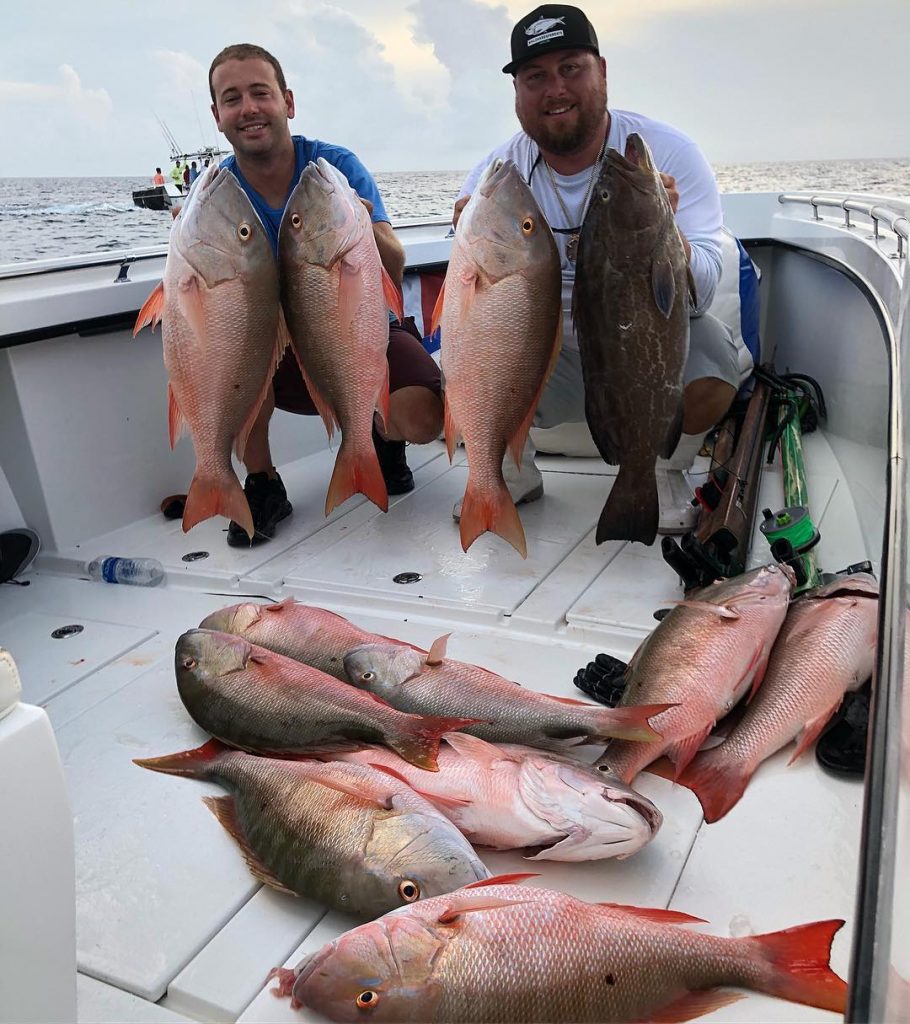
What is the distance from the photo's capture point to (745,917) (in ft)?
5.43

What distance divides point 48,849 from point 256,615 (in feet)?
4.81

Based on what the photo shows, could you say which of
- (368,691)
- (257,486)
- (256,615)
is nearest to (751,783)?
(368,691)

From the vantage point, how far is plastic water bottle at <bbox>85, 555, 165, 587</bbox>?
337 centimetres

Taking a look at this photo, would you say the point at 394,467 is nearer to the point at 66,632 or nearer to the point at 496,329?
the point at 496,329

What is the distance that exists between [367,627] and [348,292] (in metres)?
1.07

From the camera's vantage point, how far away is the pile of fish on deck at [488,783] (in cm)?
140

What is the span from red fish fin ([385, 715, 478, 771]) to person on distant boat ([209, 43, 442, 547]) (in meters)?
1.78

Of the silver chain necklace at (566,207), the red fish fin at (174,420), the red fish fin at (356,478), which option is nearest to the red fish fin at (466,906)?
the red fish fin at (356,478)

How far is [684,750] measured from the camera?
202 cm

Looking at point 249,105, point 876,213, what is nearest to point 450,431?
point 249,105

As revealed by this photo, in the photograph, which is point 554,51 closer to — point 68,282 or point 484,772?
point 68,282

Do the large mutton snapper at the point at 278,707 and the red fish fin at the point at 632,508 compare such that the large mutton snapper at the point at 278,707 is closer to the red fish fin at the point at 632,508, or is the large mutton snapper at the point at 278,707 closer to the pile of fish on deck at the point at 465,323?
the pile of fish on deck at the point at 465,323

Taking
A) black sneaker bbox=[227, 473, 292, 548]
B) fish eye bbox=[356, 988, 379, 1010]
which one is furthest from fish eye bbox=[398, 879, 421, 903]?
black sneaker bbox=[227, 473, 292, 548]

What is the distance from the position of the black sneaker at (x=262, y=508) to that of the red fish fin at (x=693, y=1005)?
2564 mm
